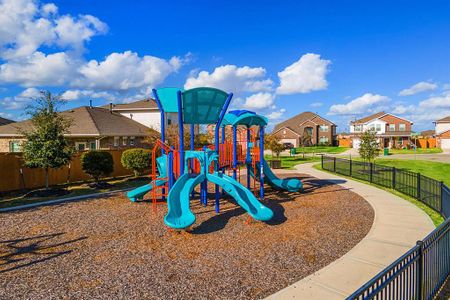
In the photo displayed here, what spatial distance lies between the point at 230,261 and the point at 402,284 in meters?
3.44

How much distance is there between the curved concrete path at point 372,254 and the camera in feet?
17.4

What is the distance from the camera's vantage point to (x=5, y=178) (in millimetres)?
15141

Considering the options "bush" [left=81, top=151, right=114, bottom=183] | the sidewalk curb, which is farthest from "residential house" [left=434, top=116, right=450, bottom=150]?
the sidewalk curb

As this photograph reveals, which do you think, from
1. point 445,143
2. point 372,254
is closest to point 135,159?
point 372,254

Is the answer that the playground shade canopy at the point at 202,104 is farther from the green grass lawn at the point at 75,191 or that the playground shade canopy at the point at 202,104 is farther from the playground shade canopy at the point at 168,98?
the green grass lawn at the point at 75,191

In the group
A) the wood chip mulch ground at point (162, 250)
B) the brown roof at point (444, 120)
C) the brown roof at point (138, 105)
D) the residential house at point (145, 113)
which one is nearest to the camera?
the wood chip mulch ground at point (162, 250)

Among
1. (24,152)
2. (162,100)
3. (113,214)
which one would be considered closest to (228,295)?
(113,214)

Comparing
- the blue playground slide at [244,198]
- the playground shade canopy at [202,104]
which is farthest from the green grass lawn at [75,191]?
the blue playground slide at [244,198]

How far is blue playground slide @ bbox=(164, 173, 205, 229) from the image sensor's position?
8.01m

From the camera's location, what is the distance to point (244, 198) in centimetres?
962

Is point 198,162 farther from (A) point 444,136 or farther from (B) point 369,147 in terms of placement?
(A) point 444,136

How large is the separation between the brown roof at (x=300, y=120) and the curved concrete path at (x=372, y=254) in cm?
5922

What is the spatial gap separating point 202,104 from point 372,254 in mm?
6861

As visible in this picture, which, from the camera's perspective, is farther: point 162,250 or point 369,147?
point 369,147
